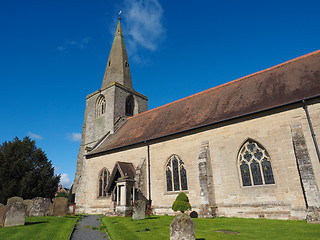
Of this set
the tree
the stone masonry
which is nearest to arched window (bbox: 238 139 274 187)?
the stone masonry

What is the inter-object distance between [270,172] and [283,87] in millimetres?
6072

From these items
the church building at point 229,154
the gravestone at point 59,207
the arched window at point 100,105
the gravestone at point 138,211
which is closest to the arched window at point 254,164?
the church building at point 229,154

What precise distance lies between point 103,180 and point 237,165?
13783 millimetres

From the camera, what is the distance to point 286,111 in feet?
43.4

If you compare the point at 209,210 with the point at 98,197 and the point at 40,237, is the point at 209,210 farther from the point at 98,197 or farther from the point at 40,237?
the point at 98,197

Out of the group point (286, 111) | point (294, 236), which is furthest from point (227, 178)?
point (294, 236)

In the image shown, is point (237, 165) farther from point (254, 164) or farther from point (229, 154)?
point (254, 164)

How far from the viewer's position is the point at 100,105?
3156cm

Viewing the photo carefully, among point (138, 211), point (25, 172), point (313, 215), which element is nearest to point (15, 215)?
point (138, 211)

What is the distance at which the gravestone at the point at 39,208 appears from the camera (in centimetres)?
1608

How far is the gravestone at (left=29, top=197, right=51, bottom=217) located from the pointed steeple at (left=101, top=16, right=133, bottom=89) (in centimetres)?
1830

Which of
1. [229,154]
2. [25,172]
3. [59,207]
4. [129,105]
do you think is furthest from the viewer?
[129,105]

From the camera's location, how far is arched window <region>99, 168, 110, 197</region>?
21634 millimetres

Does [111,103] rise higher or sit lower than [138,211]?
higher
